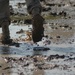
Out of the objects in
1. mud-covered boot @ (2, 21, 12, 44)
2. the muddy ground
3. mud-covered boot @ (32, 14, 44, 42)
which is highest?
mud-covered boot @ (32, 14, 44, 42)

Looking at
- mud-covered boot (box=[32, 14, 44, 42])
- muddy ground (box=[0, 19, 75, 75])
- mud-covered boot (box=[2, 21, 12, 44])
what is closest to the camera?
muddy ground (box=[0, 19, 75, 75])

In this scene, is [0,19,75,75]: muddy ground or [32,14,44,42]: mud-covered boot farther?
[32,14,44,42]: mud-covered boot

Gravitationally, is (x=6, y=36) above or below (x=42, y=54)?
above

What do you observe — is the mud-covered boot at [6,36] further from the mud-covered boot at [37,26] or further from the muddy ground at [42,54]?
the mud-covered boot at [37,26]

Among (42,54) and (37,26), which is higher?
(37,26)

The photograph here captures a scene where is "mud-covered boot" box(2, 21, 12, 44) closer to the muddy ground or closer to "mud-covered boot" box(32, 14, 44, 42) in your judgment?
the muddy ground

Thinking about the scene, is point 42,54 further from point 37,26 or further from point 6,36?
point 6,36

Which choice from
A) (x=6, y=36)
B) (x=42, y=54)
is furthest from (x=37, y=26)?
(x=6, y=36)

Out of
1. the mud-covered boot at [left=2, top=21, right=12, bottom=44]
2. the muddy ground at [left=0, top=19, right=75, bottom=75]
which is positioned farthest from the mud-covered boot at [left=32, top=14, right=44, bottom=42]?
the mud-covered boot at [left=2, top=21, right=12, bottom=44]

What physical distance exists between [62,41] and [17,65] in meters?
1.40

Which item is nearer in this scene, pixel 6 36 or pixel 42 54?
pixel 42 54

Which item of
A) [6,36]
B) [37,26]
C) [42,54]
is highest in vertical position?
[37,26]

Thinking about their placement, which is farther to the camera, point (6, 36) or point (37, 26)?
point (6, 36)

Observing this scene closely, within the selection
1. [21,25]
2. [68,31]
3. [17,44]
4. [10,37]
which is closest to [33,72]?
[17,44]
